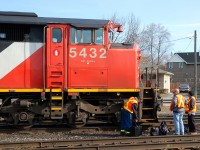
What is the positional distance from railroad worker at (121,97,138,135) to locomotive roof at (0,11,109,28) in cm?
295

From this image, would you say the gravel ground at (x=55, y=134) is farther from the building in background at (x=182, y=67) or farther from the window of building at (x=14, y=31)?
the building in background at (x=182, y=67)

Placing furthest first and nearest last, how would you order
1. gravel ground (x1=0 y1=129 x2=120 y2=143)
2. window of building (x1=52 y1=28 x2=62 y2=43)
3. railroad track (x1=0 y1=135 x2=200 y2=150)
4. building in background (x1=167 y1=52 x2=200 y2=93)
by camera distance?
building in background (x1=167 y1=52 x2=200 y2=93)
window of building (x1=52 y1=28 x2=62 y2=43)
gravel ground (x1=0 y1=129 x2=120 y2=143)
railroad track (x1=0 y1=135 x2=200 y2=150)

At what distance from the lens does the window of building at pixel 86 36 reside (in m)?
12.2

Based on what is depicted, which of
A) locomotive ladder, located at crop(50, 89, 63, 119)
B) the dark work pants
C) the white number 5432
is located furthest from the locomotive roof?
the dark work pants

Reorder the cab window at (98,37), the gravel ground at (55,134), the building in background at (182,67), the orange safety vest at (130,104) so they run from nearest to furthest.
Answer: the gravel ground at (55,134) < the orange safety vest at (130,104) < the cab window at (98,37) < the building in background at (182,67)

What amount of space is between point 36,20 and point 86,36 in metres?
1.85

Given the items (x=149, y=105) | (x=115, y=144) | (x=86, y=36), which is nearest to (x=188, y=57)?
(x=149, y=105)

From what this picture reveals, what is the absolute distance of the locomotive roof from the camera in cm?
1198

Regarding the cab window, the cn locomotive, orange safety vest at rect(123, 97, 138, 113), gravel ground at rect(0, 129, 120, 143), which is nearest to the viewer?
gravel ground at rect(0, 129, 120, 143)

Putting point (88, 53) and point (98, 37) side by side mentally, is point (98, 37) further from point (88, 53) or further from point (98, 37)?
point (88, 53)

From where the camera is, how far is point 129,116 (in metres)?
11.6

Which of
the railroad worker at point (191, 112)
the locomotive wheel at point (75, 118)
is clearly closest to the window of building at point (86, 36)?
the locomotive wheel at point (75, 118)

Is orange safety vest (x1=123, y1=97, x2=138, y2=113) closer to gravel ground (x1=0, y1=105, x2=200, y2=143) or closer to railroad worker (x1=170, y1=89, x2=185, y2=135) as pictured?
gravel ground (x1=0, y1=105, x2=200, y2=143)

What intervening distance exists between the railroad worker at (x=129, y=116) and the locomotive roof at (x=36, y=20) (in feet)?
9.69
